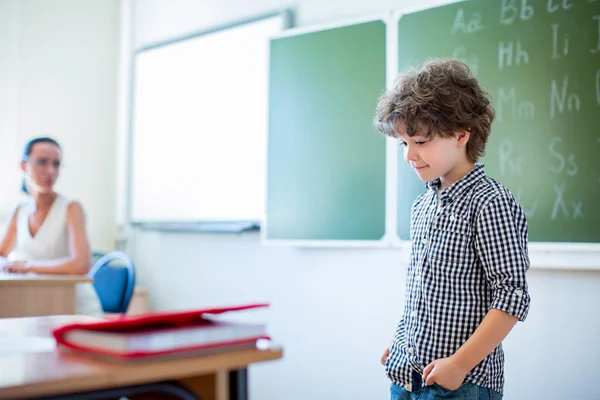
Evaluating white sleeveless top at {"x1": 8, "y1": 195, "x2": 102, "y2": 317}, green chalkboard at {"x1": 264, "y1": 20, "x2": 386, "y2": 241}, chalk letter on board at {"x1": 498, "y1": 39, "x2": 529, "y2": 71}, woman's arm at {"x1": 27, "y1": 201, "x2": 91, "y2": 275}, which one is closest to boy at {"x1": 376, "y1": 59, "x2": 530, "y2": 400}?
chalk letter on board at {"x1": 498, "y1": 39, "x2": 529, "y2": 71}

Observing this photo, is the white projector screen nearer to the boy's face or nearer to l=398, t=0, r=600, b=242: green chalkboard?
l=398, t=0, r=600, b=242: green chalkboard

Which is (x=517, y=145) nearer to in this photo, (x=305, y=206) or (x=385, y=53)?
(x=385, y=53)

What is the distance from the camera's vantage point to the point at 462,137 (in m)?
1.53

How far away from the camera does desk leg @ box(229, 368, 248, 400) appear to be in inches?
34.8

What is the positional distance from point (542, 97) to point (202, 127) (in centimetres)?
204

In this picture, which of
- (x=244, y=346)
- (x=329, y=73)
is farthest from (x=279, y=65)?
(x=244, y=346)

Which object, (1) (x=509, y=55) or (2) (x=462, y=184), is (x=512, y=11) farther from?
(2) (x=462, y=184)

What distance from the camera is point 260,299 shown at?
11.6ft

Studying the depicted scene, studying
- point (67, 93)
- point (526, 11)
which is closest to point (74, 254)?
point (67, 93)

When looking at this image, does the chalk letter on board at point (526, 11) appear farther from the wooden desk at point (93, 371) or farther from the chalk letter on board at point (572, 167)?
the wooden desk at point (93, 371)

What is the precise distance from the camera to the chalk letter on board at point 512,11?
100 inches

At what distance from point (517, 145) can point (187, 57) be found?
222cm

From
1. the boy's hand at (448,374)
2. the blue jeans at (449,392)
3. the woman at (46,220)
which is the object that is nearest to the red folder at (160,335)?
the boy's hand at (448,374)

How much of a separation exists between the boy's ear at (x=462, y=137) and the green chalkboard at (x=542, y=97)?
1.04 m
